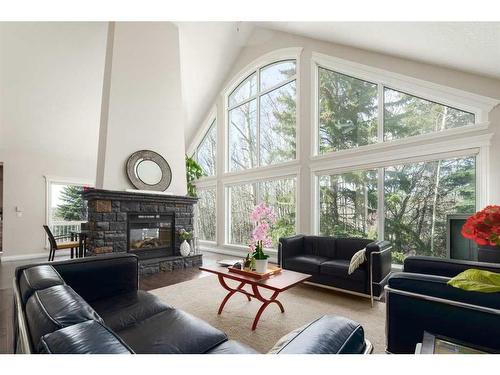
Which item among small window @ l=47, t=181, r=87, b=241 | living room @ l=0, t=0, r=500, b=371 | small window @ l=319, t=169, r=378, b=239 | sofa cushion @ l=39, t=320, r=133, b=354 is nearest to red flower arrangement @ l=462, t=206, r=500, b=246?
living room @ l=0, t=0, r=500, b=371

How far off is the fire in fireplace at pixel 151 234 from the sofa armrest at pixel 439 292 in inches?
158

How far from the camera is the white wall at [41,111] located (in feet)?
14.4

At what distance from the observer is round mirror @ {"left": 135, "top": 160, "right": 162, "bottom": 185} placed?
451 cm

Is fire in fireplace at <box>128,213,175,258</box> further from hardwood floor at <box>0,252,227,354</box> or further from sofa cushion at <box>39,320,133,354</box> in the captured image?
sofa cushion at <box>39,320,133,354</box>

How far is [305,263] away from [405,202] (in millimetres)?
1798

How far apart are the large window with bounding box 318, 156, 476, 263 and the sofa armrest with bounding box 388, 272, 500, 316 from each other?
8.02 ft

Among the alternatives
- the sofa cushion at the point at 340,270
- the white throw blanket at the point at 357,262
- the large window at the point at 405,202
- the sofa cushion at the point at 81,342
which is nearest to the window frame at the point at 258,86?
the large window at the point at 405,202

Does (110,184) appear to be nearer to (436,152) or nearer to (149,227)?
(149,227)

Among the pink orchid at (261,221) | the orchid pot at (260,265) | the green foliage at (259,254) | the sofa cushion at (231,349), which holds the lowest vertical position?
the sofa cushion at (231,349)

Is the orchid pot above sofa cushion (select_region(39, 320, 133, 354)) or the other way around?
the other way around

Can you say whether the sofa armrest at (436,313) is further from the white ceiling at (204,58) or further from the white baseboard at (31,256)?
the white baseboard at (31,256)
